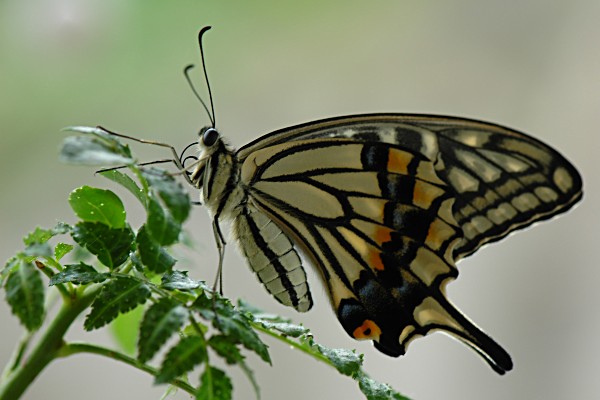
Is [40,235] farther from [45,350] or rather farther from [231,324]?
[231,324]

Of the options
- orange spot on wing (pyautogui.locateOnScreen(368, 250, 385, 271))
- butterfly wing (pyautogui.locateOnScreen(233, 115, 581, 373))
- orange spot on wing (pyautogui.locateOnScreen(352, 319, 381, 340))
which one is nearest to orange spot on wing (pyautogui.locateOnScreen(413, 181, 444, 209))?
butterfly wing (pyautogui.locateOnScreen(233, 115, 581, 373))

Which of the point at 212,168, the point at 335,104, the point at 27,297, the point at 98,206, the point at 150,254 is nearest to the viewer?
the point at 27,297

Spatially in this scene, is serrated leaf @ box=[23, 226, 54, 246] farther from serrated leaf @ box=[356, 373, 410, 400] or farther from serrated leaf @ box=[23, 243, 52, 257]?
serrated leaf @ box=[356, 373, 410, 400]

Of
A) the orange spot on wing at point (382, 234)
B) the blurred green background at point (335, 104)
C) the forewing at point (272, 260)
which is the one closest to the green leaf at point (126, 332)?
the forewing at point (272, 260)

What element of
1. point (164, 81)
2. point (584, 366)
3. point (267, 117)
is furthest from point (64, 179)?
point (584, 366)

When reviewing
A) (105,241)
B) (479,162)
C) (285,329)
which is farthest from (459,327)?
(105,241)
